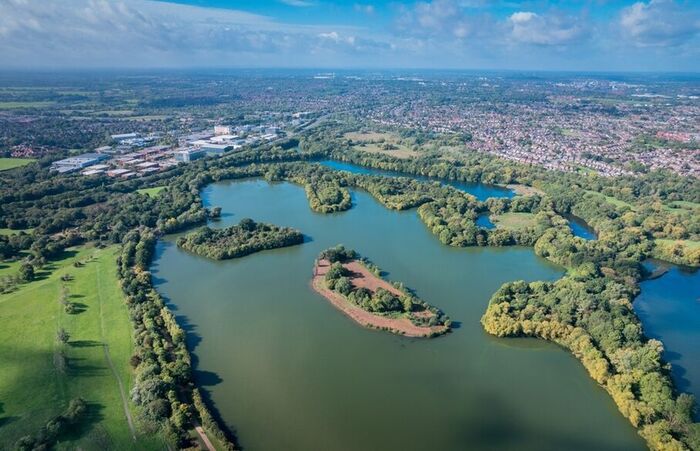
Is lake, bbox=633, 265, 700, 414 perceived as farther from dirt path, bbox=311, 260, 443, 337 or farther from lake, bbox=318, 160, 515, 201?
lake, bbox=318, 160, 515, 201

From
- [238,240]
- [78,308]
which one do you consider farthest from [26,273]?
[238,240]

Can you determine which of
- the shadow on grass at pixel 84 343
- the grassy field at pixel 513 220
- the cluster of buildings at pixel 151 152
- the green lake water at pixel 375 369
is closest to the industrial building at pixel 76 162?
the cluster of buildings at pixel 151 152

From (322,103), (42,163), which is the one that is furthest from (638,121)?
(42,163)

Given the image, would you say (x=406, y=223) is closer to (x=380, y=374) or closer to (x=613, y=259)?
(x=613, y=259)

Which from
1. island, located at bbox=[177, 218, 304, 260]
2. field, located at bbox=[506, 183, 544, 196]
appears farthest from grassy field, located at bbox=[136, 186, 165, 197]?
field, located at bbox=[506, 183, 544, 196]

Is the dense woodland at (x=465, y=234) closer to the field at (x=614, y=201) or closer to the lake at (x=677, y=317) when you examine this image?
the field at (x=614, y=201)

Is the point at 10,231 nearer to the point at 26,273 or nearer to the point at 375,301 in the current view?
the point at 26,273
